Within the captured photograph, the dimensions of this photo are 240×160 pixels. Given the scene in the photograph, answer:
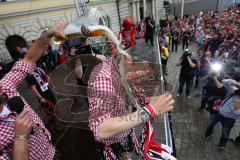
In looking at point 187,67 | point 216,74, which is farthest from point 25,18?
point 216,74

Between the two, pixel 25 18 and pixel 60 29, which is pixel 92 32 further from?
pixel 25 18

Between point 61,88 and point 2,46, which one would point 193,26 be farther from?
point 61,88

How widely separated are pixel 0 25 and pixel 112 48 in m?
13.8

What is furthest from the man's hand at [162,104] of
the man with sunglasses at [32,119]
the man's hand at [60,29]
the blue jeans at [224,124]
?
the blue jeans at [224,124]

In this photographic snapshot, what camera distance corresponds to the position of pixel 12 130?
1541 millimetres

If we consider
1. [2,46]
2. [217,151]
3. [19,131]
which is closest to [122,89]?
[19,131]

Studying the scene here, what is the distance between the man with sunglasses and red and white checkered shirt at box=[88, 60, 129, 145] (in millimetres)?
466

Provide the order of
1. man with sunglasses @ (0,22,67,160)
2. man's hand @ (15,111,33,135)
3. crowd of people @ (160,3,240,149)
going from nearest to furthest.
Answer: man's hand @ (15,111,33,135)
man with sunglasses @ (0,22,67,160)
crowd of people @ (160,3,240,149)

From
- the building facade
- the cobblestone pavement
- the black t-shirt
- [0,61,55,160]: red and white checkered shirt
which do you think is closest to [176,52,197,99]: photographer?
the black t-shirt

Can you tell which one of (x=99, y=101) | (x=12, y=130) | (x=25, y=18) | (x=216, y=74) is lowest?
(x=216, y=74)

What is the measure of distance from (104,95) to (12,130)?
0.85m

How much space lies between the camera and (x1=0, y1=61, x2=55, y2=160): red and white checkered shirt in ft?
5.01

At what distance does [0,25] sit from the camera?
1234 centimetres

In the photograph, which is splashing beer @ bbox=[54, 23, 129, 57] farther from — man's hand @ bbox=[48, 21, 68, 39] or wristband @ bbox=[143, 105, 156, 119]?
wristband @ bbox=[143, 105, 156, 119]
